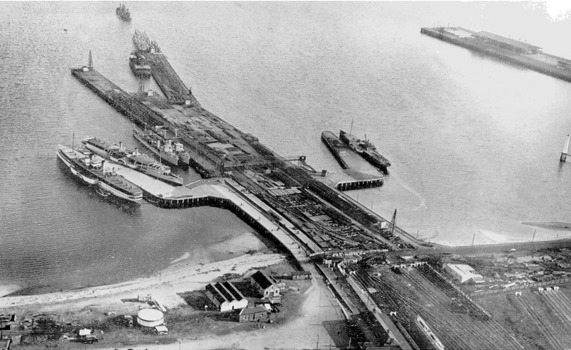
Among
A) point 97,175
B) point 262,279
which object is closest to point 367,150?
point 97,175

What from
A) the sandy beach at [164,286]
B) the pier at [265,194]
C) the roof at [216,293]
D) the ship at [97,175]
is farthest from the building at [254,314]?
the ship at [97,175]

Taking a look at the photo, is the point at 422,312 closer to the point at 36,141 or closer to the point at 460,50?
the point at 36,141

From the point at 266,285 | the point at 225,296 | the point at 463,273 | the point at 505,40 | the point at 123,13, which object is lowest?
the point at 225,296

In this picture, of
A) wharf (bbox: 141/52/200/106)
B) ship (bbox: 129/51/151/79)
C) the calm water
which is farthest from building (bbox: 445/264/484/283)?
ship (bbox: 129/51/151/79)

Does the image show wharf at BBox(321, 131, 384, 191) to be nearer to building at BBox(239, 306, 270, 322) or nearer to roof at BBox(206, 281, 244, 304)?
roof at BBox(206, 281, 244, 304)

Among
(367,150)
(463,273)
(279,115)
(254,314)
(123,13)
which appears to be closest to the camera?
(254,314)

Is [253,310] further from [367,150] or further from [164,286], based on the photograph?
[367,150]

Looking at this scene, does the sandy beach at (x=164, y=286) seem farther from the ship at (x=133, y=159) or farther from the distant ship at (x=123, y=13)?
the distant ship at (x=123, y=13)
